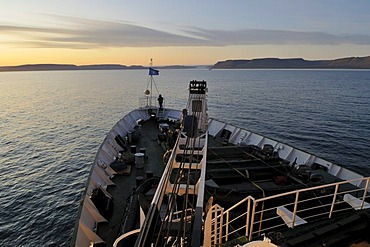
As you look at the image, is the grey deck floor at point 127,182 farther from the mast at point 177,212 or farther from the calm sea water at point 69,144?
the calm sea water at point 69,144

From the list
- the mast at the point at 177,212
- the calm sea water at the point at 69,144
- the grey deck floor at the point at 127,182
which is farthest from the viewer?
the calm sea water at the point at 69,144

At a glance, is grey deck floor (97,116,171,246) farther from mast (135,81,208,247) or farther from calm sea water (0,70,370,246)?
calm sea water (0,70,370,246)

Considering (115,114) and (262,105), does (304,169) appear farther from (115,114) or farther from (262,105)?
(262,105)

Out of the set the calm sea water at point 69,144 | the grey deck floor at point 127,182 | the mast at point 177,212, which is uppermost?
the mast at point 177,212

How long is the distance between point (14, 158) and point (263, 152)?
30.4 meters

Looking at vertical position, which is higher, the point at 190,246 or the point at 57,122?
the point at 190,246

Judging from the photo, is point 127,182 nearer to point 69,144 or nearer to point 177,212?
point 177,212

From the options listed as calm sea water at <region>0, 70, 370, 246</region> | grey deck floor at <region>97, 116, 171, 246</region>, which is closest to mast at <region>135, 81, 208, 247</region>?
grey deck floor at <region>97, 116, 171, 246</region>

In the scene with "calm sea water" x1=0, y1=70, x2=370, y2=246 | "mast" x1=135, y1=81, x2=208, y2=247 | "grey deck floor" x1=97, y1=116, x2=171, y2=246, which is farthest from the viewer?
"calm sea water" x1=0, y1=70, x2=370, y2=246

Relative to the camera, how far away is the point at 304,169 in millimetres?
15352

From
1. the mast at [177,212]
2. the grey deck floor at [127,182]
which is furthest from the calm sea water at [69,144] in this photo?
the mast at [177,212]

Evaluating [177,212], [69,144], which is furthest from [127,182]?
[69,144]

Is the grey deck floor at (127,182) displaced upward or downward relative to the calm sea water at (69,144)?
upward

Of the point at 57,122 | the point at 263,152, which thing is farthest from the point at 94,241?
the point at 57,122
